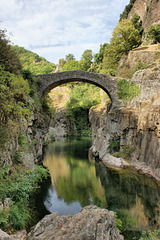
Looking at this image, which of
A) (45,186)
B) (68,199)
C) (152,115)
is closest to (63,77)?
(152,115)

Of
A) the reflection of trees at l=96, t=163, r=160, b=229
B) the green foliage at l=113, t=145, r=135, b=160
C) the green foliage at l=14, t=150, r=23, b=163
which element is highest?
the green foliage at l=14, t=150, r=23, b=163

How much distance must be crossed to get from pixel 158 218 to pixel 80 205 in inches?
135

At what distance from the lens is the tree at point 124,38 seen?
83.7ft

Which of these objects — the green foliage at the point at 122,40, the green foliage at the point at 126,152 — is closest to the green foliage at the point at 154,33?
the green foliage at the point at 122,40

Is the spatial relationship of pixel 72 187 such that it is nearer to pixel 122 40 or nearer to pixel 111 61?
pixel 111 61

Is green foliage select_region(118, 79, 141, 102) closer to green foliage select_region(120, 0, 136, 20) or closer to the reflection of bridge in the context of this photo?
the reflection of bridge

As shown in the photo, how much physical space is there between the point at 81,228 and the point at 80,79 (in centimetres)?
1665

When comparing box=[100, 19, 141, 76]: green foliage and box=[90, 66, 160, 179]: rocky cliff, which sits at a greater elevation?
box=[100, 19, 141, 76]: green foliage

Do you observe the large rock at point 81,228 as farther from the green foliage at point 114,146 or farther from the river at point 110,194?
the green foliage at point 114,146

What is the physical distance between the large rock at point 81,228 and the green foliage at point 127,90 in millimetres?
14056

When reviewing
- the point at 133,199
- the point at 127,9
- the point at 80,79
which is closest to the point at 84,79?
the point at 80,79

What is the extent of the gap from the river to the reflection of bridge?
7974 millimetres

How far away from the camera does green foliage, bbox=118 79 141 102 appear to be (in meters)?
16.4

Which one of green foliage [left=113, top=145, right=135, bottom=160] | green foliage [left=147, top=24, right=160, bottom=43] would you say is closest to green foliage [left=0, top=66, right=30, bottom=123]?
green foliage [left=113, top=145, right=135, bottom=160]
